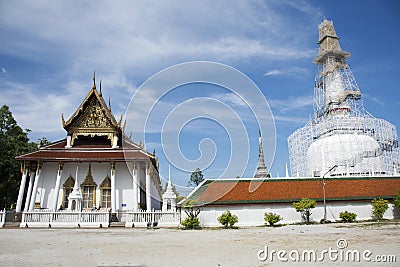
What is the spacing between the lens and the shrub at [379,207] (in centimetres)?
1974

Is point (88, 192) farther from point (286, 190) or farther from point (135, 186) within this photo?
Result: point (286, 190)

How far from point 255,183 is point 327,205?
4.69m

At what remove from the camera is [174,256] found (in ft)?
26.5

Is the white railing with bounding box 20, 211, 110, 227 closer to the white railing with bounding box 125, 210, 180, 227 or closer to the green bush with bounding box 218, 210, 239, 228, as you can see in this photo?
the white railing with bounding box 125, 210, 180, 227

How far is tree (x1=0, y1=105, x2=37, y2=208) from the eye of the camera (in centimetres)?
2636

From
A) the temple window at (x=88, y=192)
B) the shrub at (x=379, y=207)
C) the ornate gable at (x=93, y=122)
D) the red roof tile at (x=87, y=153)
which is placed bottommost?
the shrub at (x=379, y=207)

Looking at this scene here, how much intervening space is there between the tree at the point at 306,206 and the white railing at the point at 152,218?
7177 millimetres

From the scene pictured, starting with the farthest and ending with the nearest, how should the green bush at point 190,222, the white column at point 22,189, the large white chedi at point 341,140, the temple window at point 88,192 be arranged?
the large white chedi at point 341,140 → the temple window at point 88,192 → the white column at point 22,189 → the green bush at point 190,222

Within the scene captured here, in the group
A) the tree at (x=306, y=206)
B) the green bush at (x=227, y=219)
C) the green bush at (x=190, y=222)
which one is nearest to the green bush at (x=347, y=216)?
the tree at (x=306, y=206)

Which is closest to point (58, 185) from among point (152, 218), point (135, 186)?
point (135, 186)

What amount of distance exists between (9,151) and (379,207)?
91.8 ft

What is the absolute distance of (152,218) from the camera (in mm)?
18562

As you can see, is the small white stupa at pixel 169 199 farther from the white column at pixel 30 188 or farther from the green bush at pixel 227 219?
the white column at pixel 30 188

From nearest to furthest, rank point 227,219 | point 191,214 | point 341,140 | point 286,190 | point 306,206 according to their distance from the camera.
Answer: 1. point 191,214
2. point 227,219
3. point 306,206
4. point 286,190
5. point 341,140
